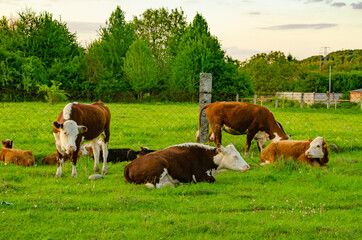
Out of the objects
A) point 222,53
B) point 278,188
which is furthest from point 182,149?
point 222,53

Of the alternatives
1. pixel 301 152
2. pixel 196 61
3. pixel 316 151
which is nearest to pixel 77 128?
pixel 301 152

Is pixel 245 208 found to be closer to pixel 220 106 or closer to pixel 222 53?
pixel 220 106

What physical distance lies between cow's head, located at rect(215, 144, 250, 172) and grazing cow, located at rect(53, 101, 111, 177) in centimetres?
295

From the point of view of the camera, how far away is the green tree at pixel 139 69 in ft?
173

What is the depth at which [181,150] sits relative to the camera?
28.3 ft

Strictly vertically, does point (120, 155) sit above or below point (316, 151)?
below

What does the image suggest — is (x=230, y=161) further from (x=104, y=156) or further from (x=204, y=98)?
(x=204, y=98)

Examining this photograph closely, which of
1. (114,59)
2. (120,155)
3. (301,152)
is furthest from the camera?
(114,59)

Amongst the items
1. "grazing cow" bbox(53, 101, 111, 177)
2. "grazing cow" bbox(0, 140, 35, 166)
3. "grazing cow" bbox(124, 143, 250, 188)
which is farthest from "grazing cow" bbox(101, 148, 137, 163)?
"grazing cow" bbox(124, 143, 250, 188)

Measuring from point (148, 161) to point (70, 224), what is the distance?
2.73 m

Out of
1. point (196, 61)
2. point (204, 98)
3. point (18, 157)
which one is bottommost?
point (18, 157)

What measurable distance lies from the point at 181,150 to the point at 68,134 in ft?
8.37

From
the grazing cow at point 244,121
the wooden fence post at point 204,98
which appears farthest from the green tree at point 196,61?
the grazing cow at point 244,121

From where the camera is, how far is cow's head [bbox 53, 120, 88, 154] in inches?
337
